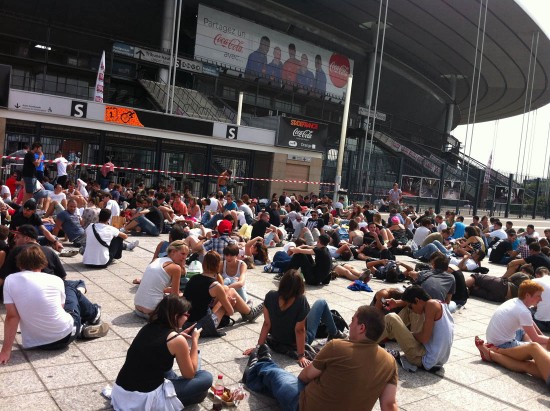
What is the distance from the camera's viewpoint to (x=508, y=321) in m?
6.57

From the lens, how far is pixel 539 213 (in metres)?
43.8

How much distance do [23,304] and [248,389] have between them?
8.05 feet

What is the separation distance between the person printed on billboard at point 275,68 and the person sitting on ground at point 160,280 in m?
37.3

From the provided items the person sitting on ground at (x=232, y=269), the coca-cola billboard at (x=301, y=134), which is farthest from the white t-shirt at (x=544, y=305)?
the coca-cola billboard at (x=301, y=134)

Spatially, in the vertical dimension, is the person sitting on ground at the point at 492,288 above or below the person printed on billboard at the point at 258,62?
below

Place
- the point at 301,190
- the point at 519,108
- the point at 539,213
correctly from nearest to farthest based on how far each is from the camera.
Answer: the point at 301,190 → the point at 539,213 → the point at 519,108

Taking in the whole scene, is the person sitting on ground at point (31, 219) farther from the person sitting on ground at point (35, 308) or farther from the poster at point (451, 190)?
the poster at point (451, 190)

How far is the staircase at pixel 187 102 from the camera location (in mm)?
34000

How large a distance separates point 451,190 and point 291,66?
1900 cm

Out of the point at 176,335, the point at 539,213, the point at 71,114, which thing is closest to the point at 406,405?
the point at 176,335

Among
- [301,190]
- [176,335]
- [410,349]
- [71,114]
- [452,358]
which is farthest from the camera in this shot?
[301,190]

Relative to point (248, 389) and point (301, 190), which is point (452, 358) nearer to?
point (248, 389)

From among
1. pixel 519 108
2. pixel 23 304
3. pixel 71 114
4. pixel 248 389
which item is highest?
pixel 519 108

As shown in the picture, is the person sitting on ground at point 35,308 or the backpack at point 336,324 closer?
the person sitting on ground at point 35,308
